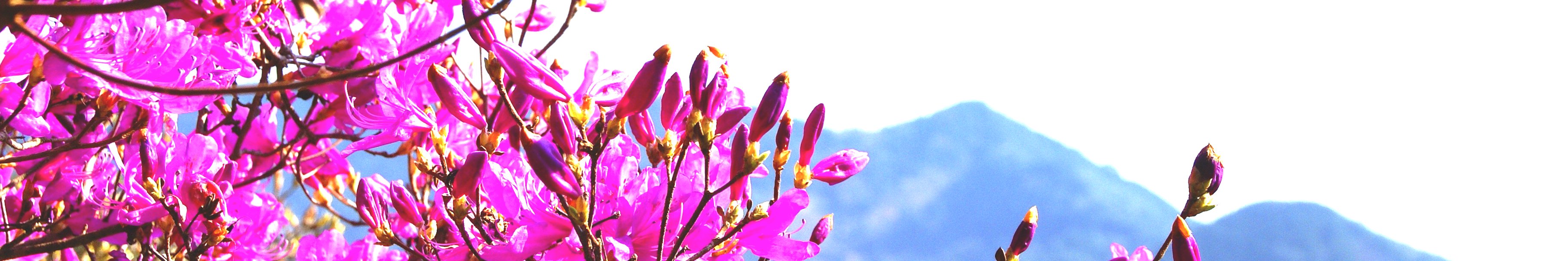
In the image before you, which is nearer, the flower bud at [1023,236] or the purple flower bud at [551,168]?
the purple flower bud at [551,168]

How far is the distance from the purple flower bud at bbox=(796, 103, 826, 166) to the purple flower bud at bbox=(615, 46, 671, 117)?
0.13m

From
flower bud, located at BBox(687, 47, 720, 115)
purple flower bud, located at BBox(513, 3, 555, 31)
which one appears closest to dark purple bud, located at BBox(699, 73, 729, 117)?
flower bud, located at BBox(687, 47, 720, 115)

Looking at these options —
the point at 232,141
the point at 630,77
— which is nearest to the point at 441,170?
the point at 630,77

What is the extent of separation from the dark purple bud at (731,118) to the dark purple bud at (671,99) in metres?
0.04

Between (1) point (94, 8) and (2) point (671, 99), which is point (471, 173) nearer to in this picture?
(2) point (671, 99)

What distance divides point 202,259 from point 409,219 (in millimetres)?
535

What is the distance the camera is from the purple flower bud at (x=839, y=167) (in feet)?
2.93

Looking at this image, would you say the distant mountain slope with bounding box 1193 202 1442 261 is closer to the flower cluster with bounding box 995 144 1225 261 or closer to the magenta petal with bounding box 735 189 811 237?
the flower cluster with bounding box 995 144 1225 261

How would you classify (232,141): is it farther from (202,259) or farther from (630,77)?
(630,77)

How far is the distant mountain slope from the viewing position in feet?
30.2

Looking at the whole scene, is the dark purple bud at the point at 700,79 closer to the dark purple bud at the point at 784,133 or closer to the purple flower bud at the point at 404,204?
the dark purple bud at the point at 784,133

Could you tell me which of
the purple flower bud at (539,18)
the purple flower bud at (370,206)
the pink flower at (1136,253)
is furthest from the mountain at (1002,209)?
the purple flower bud at (370,206)

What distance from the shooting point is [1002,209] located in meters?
9.70

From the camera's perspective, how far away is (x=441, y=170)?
3.12 feet
